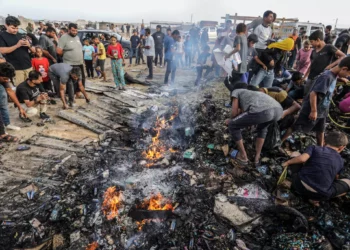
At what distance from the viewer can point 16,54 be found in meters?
5.14

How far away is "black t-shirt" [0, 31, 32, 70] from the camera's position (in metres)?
4.84

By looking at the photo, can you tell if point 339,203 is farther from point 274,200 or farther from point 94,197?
point 94,197

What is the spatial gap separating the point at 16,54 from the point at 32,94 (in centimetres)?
108

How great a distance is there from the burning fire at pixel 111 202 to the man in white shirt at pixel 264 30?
17.1 feet

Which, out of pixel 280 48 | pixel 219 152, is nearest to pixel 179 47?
pixel 280 48

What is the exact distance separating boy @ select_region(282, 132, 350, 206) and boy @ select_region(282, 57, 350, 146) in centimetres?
76

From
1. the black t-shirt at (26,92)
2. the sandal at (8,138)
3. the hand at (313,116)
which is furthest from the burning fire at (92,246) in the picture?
the black t-shirt at (26,92)

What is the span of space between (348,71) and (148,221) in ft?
11.2

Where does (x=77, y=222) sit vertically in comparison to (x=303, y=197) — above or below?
below

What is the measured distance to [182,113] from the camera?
5.80 meters

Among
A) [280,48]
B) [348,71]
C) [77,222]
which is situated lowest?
[77,222]

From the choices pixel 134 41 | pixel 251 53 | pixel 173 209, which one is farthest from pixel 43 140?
pixel 134 41

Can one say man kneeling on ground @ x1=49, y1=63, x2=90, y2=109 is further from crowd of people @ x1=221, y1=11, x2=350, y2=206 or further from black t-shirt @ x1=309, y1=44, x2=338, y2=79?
black t-shirt @ x1=309, y1=44, x2=338, y2=79

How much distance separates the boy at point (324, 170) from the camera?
106 inches
